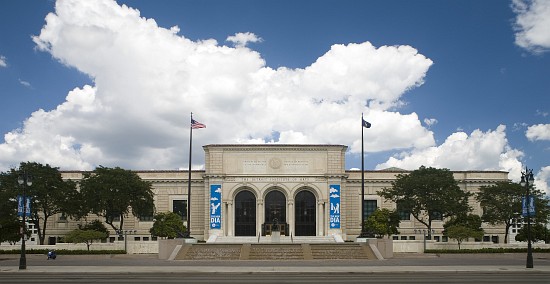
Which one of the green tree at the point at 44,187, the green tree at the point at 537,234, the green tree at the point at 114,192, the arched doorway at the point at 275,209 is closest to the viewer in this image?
the green tree at the point at 537,234

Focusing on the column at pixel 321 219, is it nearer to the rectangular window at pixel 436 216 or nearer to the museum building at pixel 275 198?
the museum building at pixel 275 198

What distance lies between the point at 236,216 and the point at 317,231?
12042mm

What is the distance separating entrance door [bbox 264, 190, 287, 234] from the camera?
81312mm

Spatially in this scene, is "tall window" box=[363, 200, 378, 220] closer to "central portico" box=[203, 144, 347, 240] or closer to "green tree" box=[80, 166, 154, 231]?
"central portico" box=[203, 144, 347, 240]

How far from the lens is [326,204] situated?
80438 millimetres

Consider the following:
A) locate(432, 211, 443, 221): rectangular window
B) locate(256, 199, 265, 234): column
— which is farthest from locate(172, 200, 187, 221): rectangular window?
locate(432, 211, 443, 221): rectangular window

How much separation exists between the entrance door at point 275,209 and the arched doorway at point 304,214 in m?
1.80

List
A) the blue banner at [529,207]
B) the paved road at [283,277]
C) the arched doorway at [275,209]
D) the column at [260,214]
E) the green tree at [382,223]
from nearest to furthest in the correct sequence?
the paved road at [283,277] < the blue banner at [529,207] < the green tree at [382,223] < the column at [260,214] < the arched doorway at [275,209]

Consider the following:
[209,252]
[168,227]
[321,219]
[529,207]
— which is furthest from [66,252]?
[529,207]

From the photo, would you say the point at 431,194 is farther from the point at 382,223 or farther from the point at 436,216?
the point at 436,216

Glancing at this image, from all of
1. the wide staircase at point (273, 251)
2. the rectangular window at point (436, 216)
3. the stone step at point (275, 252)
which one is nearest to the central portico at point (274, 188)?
the rectangular window at point (436, 216)

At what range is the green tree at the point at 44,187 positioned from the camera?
69875 millimetres

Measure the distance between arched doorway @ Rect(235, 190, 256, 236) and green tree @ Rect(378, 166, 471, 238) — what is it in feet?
66.8

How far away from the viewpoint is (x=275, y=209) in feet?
268
